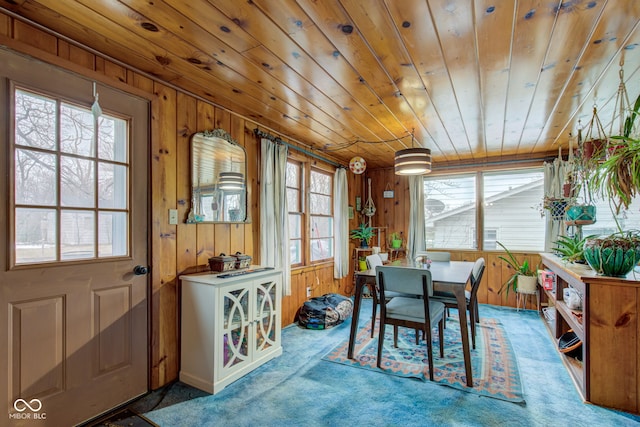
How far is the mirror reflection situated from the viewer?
251 cm

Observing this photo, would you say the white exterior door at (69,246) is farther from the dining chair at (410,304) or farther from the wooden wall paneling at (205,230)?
the dining chair at (410,304)

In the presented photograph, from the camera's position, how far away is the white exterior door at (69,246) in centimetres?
159

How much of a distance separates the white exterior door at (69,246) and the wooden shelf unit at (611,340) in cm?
306

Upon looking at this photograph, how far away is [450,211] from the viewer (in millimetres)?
5020

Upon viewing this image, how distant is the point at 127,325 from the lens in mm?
2072

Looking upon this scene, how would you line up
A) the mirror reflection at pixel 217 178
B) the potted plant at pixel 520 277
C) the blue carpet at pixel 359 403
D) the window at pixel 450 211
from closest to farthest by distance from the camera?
the blue carpet at pixel 359 403, the mirror reflection at pixel 217 178, the potted plant at pixel 520 277, the window at pixel 450 211

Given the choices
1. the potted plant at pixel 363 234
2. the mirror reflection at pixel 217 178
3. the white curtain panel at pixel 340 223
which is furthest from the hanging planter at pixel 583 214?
the mirror reflection at pixel 217 178

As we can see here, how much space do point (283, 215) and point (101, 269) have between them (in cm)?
178

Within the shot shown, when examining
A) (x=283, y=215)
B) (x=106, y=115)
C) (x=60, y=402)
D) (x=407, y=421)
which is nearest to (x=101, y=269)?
(x=60, y=402)

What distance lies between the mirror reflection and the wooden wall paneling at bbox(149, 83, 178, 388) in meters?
0.18

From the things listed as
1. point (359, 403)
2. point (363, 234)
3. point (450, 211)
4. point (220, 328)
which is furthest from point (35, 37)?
point (450, 211)

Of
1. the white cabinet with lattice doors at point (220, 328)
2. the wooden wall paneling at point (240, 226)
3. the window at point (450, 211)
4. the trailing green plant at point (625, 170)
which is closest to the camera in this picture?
the trailing green plant at point (625, 170)

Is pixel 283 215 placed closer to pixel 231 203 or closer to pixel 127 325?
pixel 231 203

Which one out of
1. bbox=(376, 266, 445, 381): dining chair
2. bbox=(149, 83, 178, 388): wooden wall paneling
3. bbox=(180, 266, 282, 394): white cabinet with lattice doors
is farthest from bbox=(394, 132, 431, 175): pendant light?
bbox=(149, 83, 178, 388): wooden wall paneling
